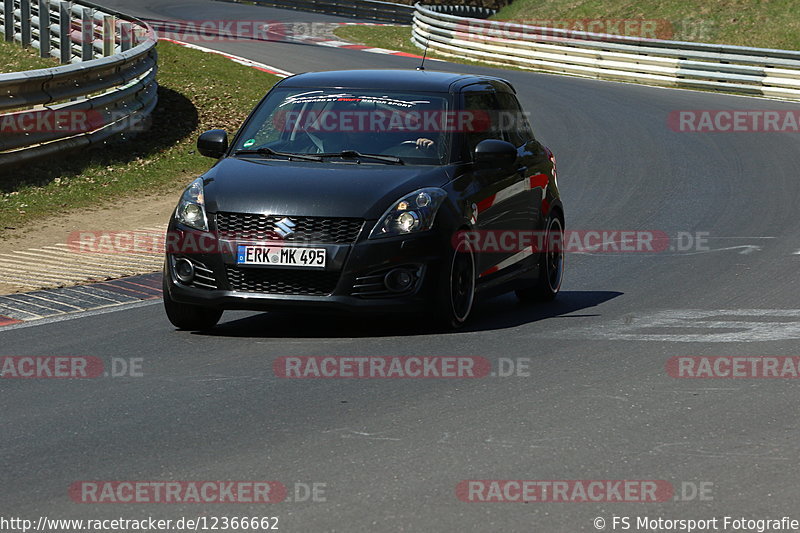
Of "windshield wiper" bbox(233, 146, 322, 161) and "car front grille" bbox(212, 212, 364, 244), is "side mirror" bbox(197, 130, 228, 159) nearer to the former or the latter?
"windshield wiper" bbox(233, 146, 322, 161)

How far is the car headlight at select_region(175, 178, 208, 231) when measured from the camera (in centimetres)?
895

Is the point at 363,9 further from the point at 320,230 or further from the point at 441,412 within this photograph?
the point at 441,412

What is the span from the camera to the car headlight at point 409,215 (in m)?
8.78

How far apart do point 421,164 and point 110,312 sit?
2486mm

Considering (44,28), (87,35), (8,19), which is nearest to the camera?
(87,35)

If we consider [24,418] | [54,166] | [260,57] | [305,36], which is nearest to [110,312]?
[24,418]

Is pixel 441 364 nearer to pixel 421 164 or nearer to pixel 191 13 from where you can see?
pixel 421 164

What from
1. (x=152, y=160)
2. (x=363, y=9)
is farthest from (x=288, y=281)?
(x=363, y=9)

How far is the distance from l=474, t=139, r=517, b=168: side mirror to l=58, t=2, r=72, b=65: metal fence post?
58.9 feet

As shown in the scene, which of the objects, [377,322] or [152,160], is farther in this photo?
[152,160]

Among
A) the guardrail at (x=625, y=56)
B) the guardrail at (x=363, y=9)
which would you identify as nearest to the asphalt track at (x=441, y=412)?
Result: the guardrail at (x=625, y=56)

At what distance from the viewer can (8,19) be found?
1105 inches

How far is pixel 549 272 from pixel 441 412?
409 centimetres

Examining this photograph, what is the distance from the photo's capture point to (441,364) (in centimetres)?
827
